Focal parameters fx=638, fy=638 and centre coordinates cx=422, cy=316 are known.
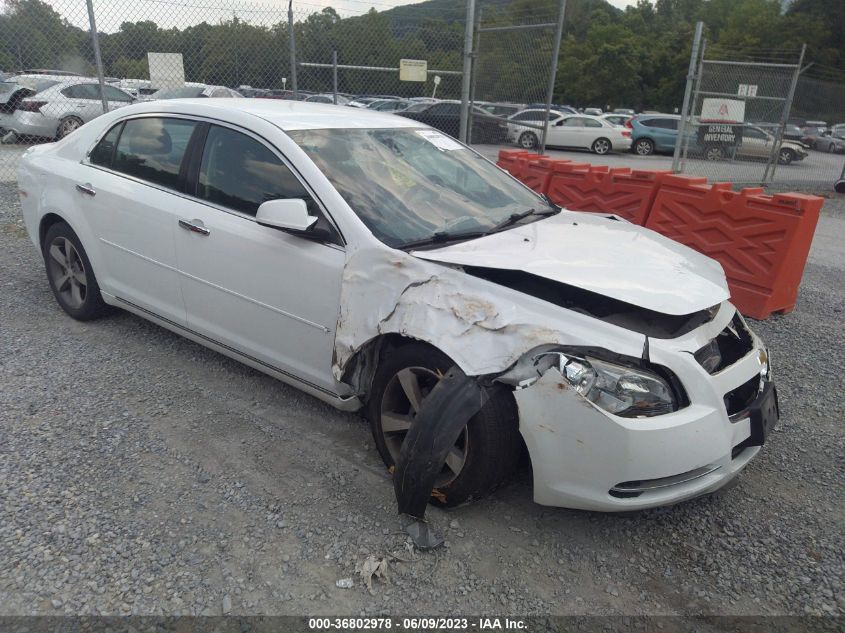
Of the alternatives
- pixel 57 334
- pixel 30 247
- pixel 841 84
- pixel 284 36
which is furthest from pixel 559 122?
pixel 57 334

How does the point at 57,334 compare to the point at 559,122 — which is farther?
the point at 559,122

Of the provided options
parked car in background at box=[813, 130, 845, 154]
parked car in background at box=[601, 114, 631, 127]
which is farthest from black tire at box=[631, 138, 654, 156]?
parked car in background at box=[813, 130, 845, 154]

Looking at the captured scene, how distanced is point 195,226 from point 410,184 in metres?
1.25

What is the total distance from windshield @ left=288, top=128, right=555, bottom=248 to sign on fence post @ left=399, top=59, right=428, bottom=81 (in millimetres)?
5441

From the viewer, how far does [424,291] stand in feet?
9.32

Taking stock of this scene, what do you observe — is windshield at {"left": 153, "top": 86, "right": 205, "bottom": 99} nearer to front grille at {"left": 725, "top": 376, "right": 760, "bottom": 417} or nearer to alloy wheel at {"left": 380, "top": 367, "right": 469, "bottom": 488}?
alloy wheel at {"left": 380, "top": 367, "right": 469, "bottom": 488}

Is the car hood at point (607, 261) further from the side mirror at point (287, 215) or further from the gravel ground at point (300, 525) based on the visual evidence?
the gravel ground at point (300, 525)

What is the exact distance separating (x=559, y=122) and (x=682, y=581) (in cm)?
2298

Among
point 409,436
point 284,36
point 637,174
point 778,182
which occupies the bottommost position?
point 778,182

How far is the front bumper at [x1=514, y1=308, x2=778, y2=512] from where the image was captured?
245cm

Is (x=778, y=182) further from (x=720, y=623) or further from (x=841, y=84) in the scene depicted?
(x=720, y=623)

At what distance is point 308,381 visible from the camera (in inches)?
133

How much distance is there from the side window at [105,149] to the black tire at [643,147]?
2340cm

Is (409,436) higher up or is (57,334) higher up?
(409,436)
